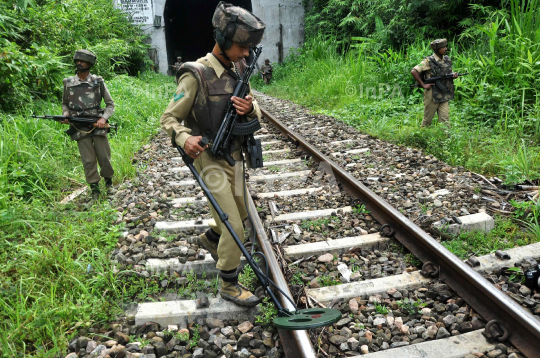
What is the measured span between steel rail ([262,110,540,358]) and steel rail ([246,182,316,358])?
44.9 inches

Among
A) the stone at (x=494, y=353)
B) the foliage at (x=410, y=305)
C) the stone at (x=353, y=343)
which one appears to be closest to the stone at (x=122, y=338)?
the stone at (x=353, y=343)

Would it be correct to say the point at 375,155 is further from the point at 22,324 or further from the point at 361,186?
the point at 22,324

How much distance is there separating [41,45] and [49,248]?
19.9ft

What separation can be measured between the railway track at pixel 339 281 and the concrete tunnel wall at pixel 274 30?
1647 cm

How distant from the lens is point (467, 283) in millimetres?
2572

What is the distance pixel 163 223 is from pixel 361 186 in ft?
7.09

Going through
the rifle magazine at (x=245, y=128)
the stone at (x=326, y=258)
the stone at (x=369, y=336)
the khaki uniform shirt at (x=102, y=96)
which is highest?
A: the khaki uniform shirt at (x=102, y=96)

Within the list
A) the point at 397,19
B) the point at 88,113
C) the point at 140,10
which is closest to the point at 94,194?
the point at 88,113

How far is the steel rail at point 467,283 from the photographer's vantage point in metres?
2.11

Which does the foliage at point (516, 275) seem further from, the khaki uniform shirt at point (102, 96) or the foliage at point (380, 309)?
the khaki uniform shirt at point (102, 96)

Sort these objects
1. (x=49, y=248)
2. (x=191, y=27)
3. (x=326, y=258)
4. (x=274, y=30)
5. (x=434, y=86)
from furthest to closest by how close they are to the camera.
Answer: (x=191, y=27)
(x=274, y=30)
(x=434, y=86)
(x=49, y=248)
(x=326, y=258)

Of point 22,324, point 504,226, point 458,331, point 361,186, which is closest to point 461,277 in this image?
point 458,331

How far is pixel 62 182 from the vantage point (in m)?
5.17

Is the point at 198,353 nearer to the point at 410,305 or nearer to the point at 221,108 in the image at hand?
the point at 410,305
